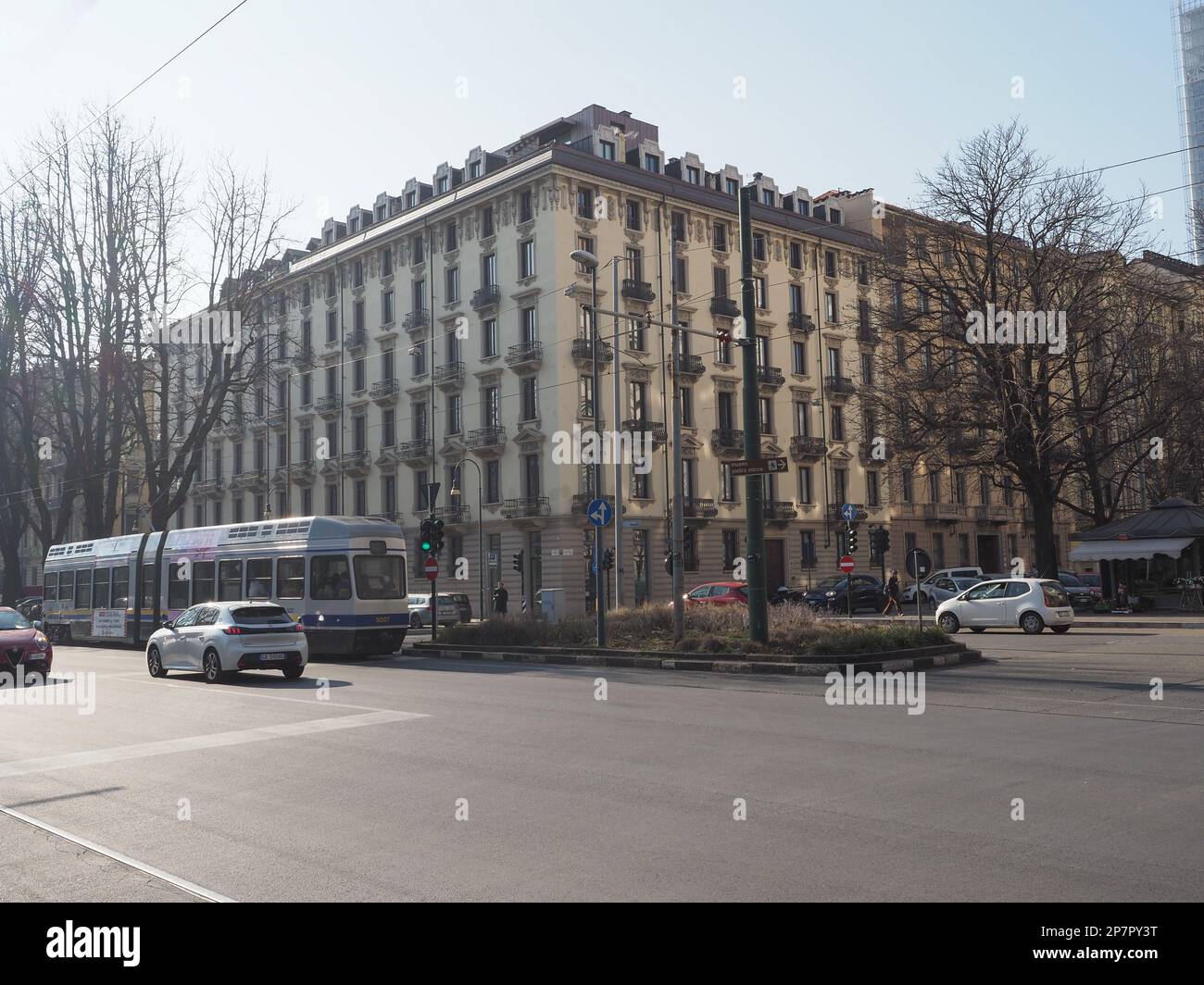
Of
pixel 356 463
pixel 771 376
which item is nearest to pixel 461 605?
pixel 356 463

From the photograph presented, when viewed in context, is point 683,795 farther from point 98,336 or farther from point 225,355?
point 98,336

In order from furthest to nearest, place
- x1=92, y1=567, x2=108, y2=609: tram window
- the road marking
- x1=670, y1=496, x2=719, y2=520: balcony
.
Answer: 1. x1=670, y1=496, x2=719, y2=520: balcony
2. x1=92, y1=567, x2=108, y2=609: tram window
3. the road marking

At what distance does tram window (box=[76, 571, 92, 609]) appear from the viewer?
3594 cm

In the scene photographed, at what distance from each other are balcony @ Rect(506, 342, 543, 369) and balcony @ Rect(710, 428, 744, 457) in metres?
10.1

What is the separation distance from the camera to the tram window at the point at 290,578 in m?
25.5

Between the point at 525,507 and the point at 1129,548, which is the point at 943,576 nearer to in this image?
the point at 1129,548

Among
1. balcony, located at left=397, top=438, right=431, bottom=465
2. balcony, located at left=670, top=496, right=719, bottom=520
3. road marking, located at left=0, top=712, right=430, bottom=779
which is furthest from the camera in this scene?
balcony, located at left=397, top=438, right=431, bottom=465

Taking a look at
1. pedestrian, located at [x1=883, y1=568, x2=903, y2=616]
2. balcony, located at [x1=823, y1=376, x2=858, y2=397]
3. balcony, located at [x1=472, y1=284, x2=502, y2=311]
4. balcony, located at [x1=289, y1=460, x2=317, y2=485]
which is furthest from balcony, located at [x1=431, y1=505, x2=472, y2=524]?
balcony, located at [x1=823, y1=376, x2=858, y2=397]

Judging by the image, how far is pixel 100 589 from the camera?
35188mm

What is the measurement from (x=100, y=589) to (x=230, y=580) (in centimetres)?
994

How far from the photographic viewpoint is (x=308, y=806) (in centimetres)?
779

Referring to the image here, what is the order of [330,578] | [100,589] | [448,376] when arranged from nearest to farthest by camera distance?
[330,578] → [100,589] → [448,376]

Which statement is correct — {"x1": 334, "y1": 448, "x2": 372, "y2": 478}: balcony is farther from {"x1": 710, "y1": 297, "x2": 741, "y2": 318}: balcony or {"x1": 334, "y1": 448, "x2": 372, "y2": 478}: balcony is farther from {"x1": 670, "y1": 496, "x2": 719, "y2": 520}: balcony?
{"x1": 710, "y1": 297, "x2": 741, "y2": 318}: balcony
